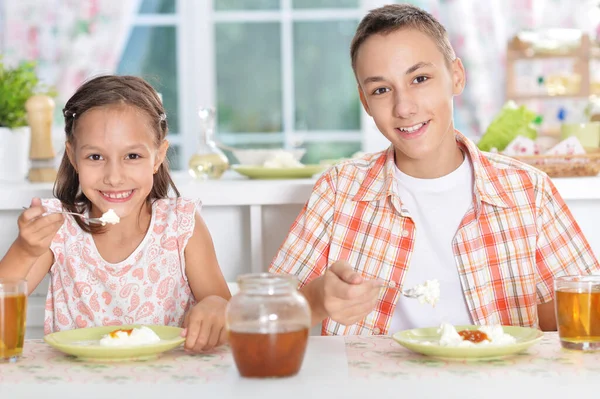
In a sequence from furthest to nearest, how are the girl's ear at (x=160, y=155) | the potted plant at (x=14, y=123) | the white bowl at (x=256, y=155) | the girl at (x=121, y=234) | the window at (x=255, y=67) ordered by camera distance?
the window at (x=255, y=67)
the white bowl at (x=256, y=155)
the potted plant at (x=14, y=123)
the girl's ear at (x=160, y=155)
the girl at (x=121, y=234)

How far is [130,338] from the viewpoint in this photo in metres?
1.21

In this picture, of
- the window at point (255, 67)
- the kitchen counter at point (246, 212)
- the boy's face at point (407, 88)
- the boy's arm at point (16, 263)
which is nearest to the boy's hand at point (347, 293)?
the boy's face at point (407, 88)

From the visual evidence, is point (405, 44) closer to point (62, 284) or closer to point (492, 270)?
point (492, 270)

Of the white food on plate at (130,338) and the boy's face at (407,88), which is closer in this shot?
the white food on plate at (130,338)

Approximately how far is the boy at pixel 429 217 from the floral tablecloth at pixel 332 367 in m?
0.49

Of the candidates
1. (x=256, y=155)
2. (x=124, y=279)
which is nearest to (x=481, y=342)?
(x=124, y=279)

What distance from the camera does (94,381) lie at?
3.55 feet

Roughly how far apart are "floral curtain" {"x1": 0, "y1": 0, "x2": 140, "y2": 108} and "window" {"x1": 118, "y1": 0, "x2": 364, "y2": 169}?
0.22 m

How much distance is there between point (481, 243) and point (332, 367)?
2.31 feet

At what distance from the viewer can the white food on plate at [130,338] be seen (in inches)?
47.3

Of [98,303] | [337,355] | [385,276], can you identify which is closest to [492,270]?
[385,276]

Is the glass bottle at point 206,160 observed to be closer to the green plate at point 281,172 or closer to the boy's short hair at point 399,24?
the green plate at point 281,172

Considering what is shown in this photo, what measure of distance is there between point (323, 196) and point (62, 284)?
60 cm

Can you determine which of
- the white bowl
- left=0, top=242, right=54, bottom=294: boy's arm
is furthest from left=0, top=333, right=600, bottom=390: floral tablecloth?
the white bowl
